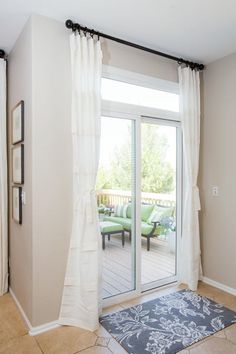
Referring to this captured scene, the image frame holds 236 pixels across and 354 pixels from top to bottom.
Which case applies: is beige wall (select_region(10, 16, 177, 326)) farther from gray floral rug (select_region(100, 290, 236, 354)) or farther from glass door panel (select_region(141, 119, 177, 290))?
glass door panel (select_region(141, 119, 177, 290))

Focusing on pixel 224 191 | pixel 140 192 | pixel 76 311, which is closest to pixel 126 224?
pixel 140 192

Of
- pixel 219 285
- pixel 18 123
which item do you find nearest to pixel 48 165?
pixel 18 123

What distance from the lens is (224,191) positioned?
3053 mm

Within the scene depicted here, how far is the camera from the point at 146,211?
3.08m

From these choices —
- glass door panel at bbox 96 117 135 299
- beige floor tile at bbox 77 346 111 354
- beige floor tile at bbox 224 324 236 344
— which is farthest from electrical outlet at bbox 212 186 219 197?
beige floor tile at bbox 77 346 111 354

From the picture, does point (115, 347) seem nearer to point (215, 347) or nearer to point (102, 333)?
point (102, 333)

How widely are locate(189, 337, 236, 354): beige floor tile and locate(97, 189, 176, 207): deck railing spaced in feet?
4.83

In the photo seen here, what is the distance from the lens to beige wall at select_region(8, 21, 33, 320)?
7.45 feet

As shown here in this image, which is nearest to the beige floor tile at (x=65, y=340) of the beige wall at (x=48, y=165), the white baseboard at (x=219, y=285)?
the beige wall at (x=48, y=165)

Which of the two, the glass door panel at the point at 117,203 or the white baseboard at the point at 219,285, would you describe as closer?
the glass door panel at the point at 117,203

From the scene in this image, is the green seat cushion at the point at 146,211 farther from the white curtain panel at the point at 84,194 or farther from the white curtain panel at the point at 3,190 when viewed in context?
the white curtain panel at the point at 3,190

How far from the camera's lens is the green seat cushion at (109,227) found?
2.79 m

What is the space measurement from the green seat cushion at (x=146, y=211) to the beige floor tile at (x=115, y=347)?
130cm

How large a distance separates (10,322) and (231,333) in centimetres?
198
